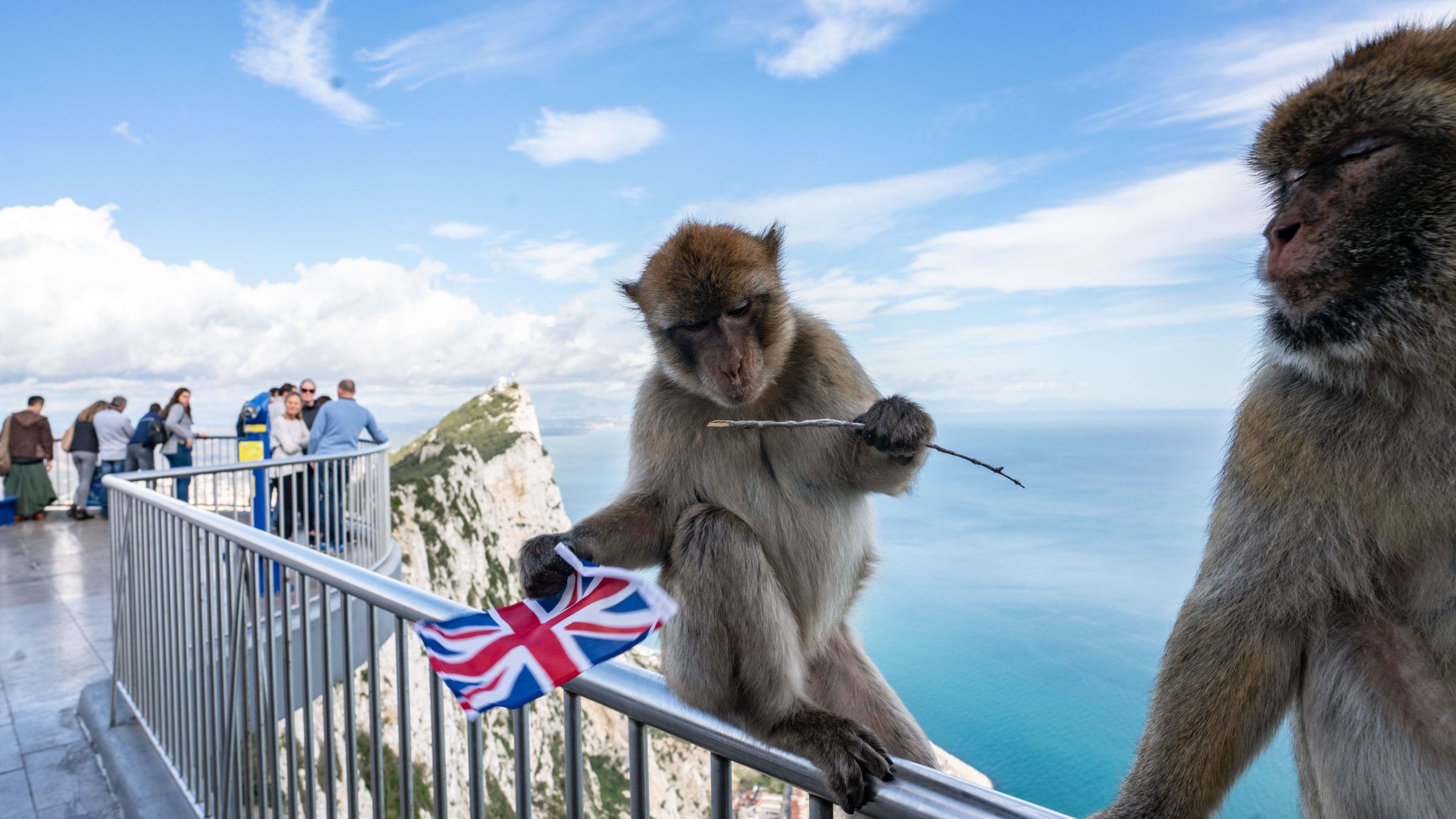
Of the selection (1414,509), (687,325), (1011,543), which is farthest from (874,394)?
(1011,543)

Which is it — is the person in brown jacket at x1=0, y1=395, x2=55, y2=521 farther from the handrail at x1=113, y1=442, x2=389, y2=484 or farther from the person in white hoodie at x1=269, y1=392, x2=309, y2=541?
the handrail at x1=113, y1=442, x2=389, y2=484

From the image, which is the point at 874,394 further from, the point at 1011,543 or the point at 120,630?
the point at 1011,543

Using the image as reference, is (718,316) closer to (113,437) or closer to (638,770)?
(638,770)

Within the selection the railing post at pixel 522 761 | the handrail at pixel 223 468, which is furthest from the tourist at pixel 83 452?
the railing post at pixel 522 761

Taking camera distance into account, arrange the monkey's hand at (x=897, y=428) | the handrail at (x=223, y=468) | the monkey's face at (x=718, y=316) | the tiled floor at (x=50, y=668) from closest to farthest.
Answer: the monkey's hand at (x=897, y=428), the monkey's face at (x=718, y=316), the tiled floor at (x=50, y=668), the handrail at (x=223, y=468)

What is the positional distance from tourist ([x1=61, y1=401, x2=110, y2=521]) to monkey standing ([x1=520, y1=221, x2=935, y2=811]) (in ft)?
36.9

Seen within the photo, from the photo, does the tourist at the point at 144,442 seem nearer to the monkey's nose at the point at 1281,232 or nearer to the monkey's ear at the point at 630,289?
the monkey's ear at the point at 630,289

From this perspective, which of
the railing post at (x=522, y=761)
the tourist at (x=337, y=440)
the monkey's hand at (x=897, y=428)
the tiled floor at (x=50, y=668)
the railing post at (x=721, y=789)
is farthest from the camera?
the tourist at (x=337, y=440)

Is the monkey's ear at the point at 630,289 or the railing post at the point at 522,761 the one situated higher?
the monkey's ear at the point at 630,289

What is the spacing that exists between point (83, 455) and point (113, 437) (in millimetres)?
681

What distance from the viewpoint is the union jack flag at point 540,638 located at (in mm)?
1317

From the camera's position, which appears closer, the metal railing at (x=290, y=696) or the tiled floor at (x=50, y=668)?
the metal railing at (x=290, y=696)

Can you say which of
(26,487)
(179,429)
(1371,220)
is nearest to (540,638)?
(1371,220)

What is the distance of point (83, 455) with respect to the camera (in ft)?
35.0
